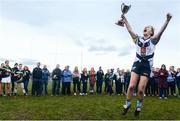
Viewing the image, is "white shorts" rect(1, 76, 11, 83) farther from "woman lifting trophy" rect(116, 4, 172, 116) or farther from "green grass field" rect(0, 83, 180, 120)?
→ "woman lifting trophy" rect(116, 4, 172, 116)

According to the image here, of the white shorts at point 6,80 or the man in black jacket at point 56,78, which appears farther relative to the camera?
the man in black jacket at point 56,78

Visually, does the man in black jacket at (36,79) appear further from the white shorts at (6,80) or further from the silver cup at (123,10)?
the silver cup at (123,10)

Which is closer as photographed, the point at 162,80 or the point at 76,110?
the point at 76,110

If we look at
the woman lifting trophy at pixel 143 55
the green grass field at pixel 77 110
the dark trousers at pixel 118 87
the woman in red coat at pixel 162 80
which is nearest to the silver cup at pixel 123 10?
the woman lifting trophy at pixel 143 55

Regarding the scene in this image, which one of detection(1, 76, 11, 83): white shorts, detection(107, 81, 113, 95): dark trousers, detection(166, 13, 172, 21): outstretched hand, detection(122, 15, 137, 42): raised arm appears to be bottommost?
detection(107, 81, 113, 95): dark trousers

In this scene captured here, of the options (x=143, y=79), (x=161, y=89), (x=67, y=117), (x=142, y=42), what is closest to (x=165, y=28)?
(x=142, y=42)

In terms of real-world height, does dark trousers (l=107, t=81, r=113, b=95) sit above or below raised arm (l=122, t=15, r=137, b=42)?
below

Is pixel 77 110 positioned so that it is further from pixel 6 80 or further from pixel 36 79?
pixel 6 80

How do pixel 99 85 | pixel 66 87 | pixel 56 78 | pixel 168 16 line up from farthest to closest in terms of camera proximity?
pixel 99 85 → pixel 66 87 → pixel 56 78 → pixel 168 16

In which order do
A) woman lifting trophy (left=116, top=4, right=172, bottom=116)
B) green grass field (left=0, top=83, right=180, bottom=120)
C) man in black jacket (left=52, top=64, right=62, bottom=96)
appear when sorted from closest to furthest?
woman lifting trophy (left=116, top=4, right=172, bottom=116) < green grass field (left=0, top=83, right=180, bottom=120) < man in black jacket (left=52, top=64, right=62, bottom=96)

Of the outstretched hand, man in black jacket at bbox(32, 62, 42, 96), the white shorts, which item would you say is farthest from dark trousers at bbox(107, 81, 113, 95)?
the outstretched hand

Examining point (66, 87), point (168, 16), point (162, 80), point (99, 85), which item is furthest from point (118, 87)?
point (168, 16)

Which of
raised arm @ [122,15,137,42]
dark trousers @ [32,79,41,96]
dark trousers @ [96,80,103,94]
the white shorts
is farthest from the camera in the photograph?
dark trousers @ [96,80,103,94]

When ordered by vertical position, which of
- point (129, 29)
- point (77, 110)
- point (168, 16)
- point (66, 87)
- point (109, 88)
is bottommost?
point (77, 110)
